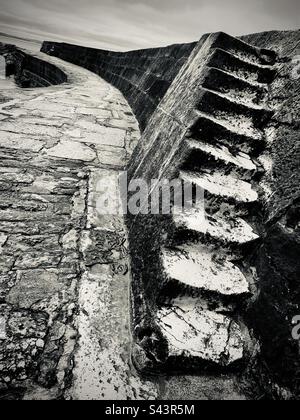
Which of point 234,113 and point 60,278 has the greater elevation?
point 234,113

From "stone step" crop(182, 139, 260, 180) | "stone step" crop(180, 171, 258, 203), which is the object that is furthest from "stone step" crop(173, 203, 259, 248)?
"stone step" crop(182, 139, 260, 180)

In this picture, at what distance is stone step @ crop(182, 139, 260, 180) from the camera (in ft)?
4.87

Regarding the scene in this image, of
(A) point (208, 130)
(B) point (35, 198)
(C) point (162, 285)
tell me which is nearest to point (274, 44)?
(A) point (208, 130)

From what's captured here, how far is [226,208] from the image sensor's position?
149cm

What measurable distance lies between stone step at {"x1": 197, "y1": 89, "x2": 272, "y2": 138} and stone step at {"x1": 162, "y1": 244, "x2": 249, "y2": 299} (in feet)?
2.66

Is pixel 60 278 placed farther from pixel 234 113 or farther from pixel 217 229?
pixel 234 113

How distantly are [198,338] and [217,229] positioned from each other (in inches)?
21.0

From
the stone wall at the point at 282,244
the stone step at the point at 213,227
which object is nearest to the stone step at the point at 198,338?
the stone wall at the point at 282,244

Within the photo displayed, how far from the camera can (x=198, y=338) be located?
1.16 meters

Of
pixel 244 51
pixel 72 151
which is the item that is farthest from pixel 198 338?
pixel 72 151

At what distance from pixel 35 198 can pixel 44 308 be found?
1.02m

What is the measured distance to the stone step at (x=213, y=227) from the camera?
4.40 feet

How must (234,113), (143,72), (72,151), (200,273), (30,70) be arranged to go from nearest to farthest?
(200,273) < (234,113) < (72,151) < (143,72) < (30,70)
